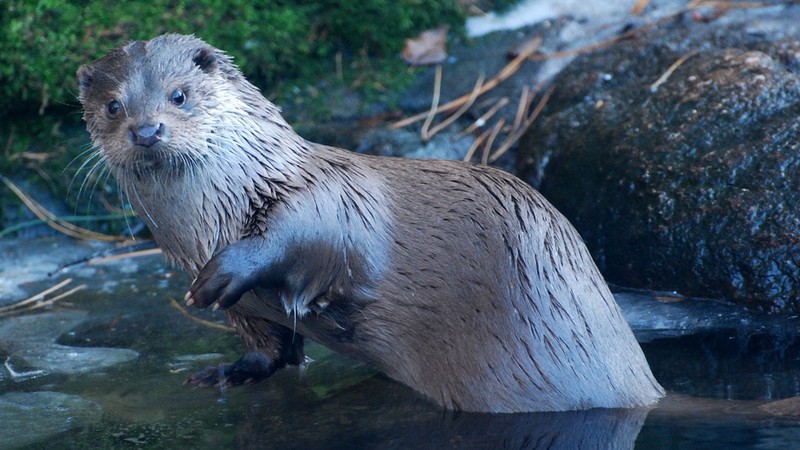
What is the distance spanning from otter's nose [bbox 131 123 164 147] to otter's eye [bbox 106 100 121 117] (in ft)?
0.52

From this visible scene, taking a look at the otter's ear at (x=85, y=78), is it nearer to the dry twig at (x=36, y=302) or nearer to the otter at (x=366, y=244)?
the otter at (x=366, y=244)

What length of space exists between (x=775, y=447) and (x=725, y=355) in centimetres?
81

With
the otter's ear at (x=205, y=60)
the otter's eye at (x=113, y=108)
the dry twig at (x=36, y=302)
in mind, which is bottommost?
the dry twig at (x=36, y=302)

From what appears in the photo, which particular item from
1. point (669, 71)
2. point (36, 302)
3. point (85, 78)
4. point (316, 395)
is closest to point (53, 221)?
point (36, 302)

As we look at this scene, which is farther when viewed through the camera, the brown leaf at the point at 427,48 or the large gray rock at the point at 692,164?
the brown leaf at the point at 427,48

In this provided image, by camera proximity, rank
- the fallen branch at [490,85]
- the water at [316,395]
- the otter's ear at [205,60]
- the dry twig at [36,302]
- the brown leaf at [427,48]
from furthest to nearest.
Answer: the brown leaf at [427,48] < the fallen branch at [490,85] < the dry twig at [36,302] < the otter's ear at [205,60] < the water at [316,395]

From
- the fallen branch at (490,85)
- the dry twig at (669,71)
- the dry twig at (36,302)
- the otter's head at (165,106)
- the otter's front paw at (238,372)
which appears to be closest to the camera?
the otter's head at (165,106)

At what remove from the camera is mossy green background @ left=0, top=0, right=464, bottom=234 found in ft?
16.8

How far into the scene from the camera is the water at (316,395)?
9.09ft

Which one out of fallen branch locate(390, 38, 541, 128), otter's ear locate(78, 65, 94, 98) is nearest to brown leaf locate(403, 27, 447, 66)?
fallen branch locate(390, 38, 541, 128)

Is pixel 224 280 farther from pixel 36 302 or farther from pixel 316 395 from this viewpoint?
pixel 36 302

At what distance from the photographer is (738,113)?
4133 mm

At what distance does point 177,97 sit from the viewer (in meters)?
3.11

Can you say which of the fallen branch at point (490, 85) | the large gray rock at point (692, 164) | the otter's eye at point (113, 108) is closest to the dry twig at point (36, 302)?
the otter's eye at point (113, 108)
